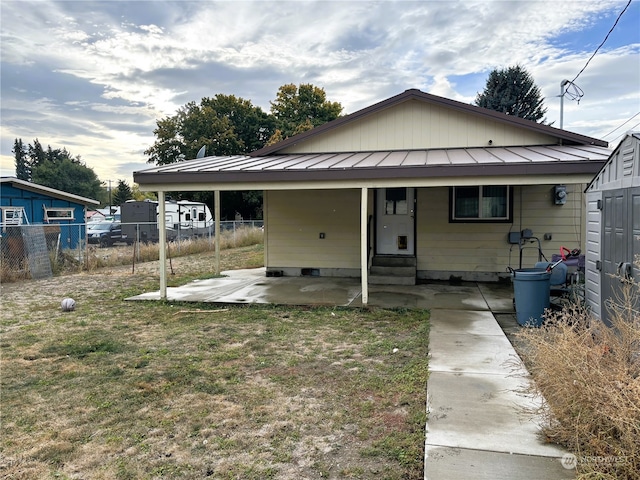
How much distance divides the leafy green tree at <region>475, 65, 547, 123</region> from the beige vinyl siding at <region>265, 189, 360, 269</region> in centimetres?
2442

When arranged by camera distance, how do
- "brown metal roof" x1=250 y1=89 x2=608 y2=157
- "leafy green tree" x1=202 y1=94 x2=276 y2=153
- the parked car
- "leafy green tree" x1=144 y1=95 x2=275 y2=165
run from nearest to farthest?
"brown metal roof" x1=250 y1=89 x2=608 y2=157 → the parked car → "leafy green tree" x1=144 y1=95 x2=275 y2=165 → "leafy green tree" x1=202 y1=94 x2=276 y2=153

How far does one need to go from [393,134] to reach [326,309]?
4654mm

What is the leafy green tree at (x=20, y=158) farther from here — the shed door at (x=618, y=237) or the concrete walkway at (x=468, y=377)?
the shed door at (x=618, y=237)

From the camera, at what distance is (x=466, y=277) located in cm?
983

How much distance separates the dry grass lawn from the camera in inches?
113

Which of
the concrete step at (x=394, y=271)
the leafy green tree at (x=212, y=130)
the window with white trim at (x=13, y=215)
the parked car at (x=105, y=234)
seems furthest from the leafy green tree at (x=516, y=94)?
the window with white trim at (x=13, y=215)

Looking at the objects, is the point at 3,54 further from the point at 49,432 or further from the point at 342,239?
the point at 49,432

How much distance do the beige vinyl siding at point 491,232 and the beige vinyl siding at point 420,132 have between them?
3.62 feet

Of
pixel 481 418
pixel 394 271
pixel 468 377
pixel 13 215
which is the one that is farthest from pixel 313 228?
pixel 13 215

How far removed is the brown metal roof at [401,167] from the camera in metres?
6.45

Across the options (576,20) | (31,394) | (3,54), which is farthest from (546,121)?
(31,394)

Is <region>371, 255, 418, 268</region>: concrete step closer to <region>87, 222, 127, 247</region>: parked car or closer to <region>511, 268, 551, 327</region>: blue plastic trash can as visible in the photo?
<region>511, 268, 551, 327</region>: blue plastic trash can

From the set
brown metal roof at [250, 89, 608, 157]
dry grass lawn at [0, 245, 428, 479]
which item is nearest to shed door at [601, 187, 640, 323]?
dry grass lawn at [0, 245, 428, 479]

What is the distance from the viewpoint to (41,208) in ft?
60.8
